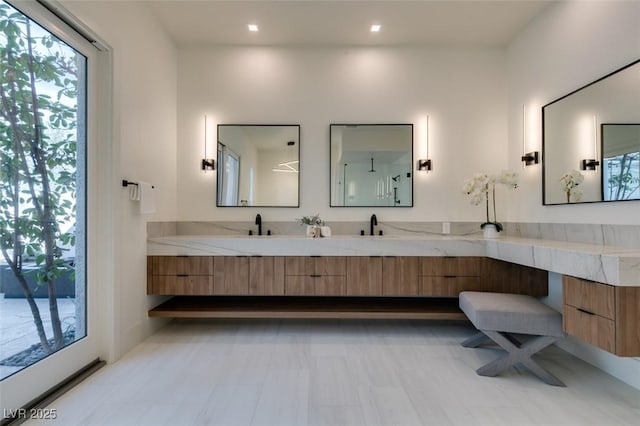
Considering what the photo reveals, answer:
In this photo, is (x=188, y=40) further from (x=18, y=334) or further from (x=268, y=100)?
(x=18, y=334)

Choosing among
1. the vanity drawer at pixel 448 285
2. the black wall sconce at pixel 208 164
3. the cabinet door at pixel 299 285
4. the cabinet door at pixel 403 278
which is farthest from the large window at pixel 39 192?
the vanity drawer at pixel 448 285

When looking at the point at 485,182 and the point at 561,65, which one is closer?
the point at 561,65

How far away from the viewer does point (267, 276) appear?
2609mm

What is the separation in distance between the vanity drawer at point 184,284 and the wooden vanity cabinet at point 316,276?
2.37ft

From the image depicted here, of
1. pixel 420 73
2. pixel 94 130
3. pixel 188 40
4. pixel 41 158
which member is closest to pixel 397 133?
pixel 420 73

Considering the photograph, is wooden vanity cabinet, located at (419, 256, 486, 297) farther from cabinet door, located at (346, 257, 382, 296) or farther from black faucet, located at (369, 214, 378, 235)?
black faucet, located at (369, 214, 378, 235)

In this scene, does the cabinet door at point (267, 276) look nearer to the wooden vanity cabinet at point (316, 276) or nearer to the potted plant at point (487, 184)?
the wooden vanity cabinet at point (316, 276)

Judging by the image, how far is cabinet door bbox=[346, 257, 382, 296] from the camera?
2594 millimetres

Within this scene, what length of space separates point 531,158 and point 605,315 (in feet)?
5.66

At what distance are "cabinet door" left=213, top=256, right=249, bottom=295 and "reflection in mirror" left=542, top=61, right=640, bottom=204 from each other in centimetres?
278

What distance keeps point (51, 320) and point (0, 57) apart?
1.53 meters

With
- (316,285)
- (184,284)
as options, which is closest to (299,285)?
(316,285)

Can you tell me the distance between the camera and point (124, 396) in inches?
69.0

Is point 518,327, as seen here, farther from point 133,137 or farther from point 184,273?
point 133,137
